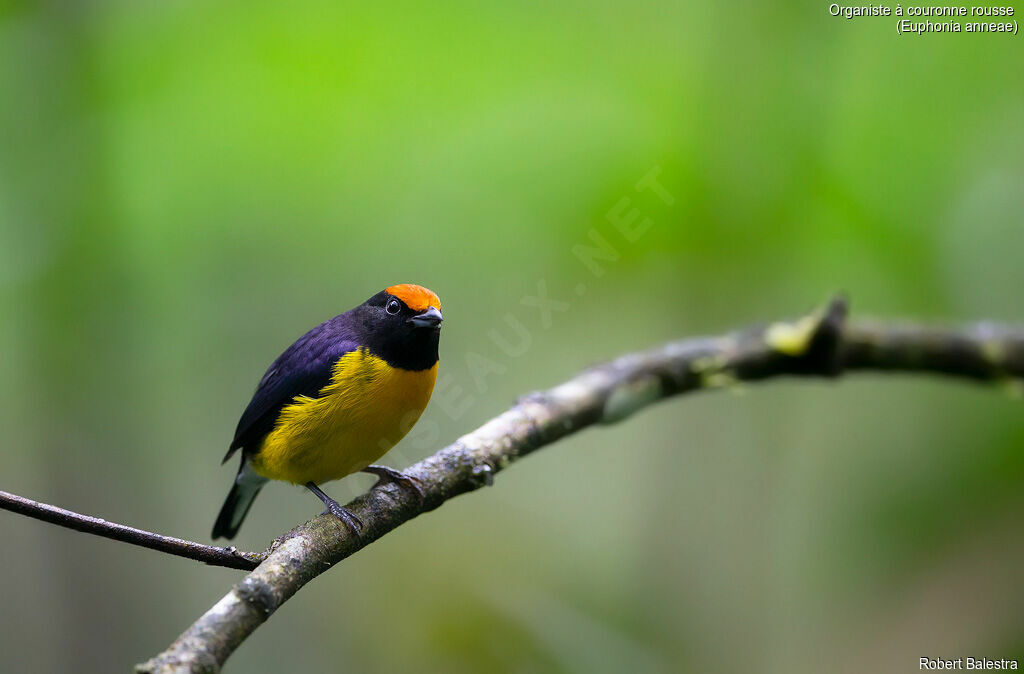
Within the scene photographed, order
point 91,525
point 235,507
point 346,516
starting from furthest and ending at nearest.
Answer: point 235,507 → point 346,516 → point 91,525

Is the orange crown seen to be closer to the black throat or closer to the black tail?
the black throat

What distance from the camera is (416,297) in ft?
9.34

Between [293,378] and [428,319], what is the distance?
684 millimetres

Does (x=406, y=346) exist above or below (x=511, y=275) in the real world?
below

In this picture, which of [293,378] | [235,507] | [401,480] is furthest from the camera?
[235,507]

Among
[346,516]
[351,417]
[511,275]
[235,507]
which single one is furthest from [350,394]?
[511,275]

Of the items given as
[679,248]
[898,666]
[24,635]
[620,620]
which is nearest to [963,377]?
[679,248]

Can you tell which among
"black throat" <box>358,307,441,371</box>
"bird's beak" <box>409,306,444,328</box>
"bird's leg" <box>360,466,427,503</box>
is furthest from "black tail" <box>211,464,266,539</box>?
"bird's beak" <box>409,306,444,328</box>

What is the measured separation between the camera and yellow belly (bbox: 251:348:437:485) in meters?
2.80

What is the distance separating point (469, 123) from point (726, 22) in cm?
194

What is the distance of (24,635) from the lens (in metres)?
4.30

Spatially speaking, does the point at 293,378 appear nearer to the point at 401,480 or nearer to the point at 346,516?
the point at 401,480

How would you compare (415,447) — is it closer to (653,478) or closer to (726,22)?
(653,478)

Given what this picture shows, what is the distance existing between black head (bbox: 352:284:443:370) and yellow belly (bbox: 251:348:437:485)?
0.13ft
